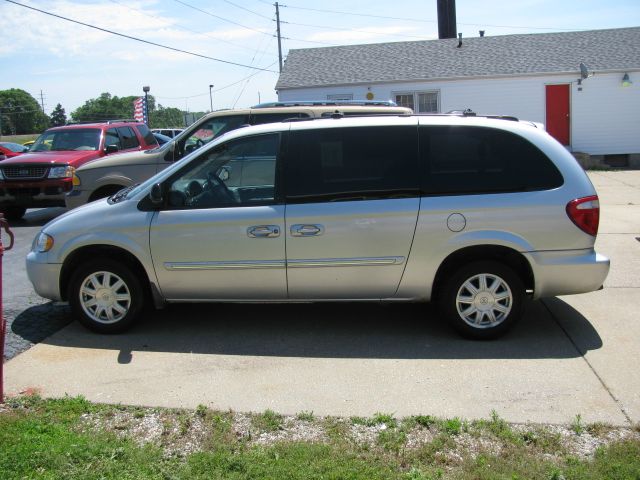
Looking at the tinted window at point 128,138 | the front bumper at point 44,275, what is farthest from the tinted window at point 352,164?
the tinted window at point 128,138

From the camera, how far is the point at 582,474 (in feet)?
11.3

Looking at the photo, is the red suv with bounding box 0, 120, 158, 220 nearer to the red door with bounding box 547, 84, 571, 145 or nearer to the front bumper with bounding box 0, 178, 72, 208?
the front bumper with bounding box 0, 178, 72, 208

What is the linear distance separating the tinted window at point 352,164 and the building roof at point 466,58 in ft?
60.4

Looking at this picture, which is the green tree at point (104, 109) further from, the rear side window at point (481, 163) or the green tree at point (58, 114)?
the rear side window at point (481, 163)

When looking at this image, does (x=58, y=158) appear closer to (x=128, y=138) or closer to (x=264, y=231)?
(x=128, y=138)

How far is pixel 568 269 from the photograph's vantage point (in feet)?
17.5

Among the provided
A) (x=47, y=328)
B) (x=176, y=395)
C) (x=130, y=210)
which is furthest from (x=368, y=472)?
(x=47, y=328)

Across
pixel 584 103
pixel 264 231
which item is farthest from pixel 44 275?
pixel 584 103

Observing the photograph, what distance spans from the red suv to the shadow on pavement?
6191 mm

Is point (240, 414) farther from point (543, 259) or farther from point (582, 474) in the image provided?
point (543, 259)

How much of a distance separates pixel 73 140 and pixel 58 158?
1049 millimetres

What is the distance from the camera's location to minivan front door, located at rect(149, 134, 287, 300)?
17.9ft

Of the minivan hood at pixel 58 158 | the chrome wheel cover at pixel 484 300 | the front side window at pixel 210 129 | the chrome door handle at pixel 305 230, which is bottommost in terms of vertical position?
the chrome wheel cover at pixel 484 300

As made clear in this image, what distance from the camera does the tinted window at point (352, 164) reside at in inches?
214
